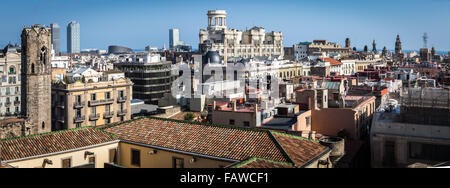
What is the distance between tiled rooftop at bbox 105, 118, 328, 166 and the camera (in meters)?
16.9

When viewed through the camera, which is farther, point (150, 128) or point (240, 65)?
point (240, 65)

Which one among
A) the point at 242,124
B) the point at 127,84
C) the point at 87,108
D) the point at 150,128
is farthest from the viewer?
the point at 127,84

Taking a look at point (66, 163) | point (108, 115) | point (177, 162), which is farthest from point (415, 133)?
point (108, 115)

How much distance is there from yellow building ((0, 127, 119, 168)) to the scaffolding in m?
13.7

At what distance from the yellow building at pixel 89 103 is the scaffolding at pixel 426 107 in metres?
30.5

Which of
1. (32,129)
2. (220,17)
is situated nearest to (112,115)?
(32,129)

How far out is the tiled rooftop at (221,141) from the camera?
16922 mm

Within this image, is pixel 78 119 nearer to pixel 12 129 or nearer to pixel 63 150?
pixel 12 129

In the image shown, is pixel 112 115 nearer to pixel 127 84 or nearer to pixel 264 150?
pixel 127 84

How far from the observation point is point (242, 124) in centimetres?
2728

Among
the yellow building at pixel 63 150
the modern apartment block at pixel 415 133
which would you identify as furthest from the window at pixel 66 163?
the modern apartment block at pixel 415 133

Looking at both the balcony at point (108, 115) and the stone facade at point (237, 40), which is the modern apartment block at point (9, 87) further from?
the stone facade at point (237, 40)

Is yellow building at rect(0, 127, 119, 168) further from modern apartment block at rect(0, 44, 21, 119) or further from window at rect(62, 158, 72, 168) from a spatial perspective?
modern apartment block at rect(0, 44, 21, 119)
